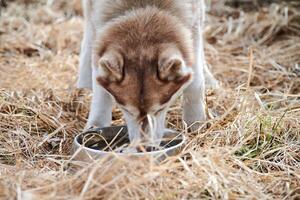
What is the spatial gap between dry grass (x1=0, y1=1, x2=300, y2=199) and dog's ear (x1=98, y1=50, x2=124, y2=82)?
1.77 ft

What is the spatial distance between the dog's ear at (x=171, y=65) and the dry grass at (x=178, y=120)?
1.44 feet

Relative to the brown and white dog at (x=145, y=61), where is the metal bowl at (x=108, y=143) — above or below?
below

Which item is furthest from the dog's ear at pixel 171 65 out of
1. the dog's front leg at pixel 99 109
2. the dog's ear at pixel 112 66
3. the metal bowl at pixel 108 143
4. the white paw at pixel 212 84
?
the white paw at pixel 212 84

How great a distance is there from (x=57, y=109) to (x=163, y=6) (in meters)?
1.20

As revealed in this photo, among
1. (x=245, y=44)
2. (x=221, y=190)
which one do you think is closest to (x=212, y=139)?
(x=221, y=190)

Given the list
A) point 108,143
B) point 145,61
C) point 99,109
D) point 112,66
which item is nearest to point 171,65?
point 145,61

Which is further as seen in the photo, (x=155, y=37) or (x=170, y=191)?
(x=155, y=37)

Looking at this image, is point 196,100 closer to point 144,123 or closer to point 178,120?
point 178,120

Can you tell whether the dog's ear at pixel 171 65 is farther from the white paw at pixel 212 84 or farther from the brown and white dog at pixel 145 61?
the white paw at pixel 212 84

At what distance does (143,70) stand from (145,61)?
0.06m

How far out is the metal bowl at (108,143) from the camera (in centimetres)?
328

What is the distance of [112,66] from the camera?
3.35 metres

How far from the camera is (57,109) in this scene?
14.6ft

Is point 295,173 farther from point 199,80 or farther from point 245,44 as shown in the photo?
point 245,44
